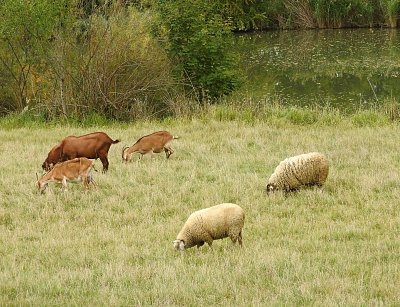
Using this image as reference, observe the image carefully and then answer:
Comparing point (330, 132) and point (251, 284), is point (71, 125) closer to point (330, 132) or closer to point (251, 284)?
point (330, 132)

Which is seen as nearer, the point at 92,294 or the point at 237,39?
the point at 92,294

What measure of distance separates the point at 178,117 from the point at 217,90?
266 cm

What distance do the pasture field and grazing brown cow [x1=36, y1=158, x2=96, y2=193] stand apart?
25cm

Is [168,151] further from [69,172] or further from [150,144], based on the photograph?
[69,172]

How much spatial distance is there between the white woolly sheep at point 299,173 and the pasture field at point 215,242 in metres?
0.23

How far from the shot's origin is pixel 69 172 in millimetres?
11891

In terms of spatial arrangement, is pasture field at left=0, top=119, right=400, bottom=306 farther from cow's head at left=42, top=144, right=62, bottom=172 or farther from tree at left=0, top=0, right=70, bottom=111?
tree at left=0, top=0, right=70, bottom=111

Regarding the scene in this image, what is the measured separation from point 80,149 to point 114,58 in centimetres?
848

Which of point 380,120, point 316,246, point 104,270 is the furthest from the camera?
point 380,120

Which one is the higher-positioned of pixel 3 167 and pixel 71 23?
pixel 71 23

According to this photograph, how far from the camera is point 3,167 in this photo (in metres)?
14.6

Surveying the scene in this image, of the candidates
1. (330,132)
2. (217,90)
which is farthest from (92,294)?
(217,90)

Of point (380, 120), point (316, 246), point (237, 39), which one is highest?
point (316, 246)

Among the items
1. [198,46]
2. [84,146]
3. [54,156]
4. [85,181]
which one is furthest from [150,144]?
[198,46]
